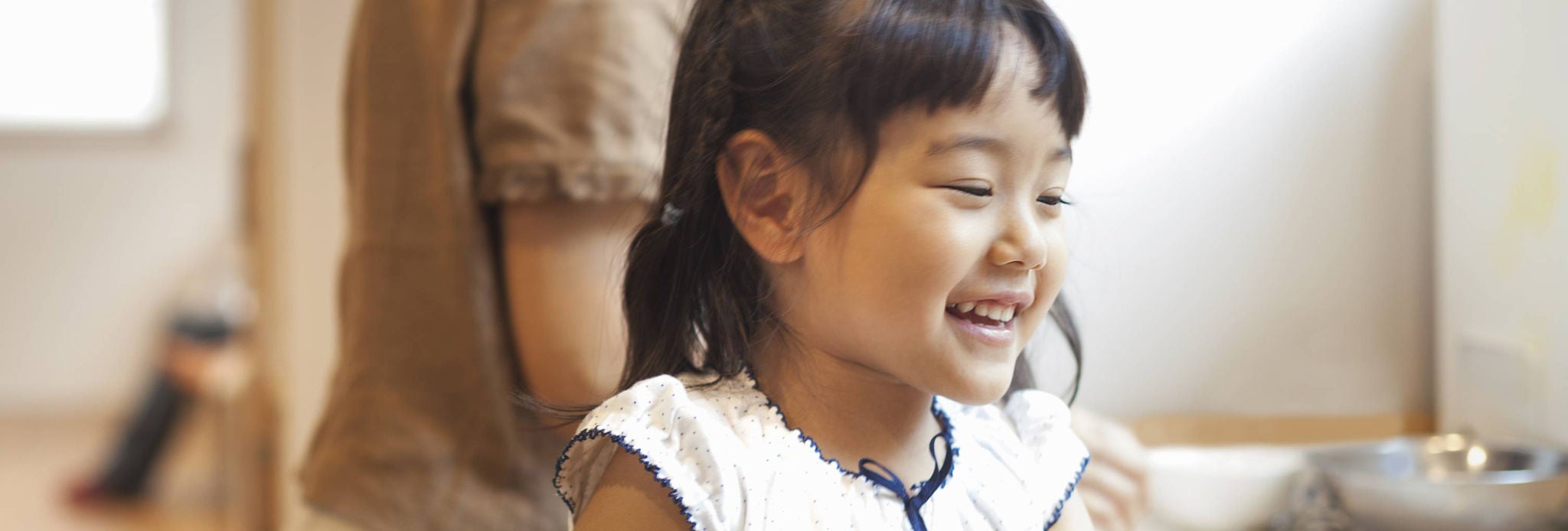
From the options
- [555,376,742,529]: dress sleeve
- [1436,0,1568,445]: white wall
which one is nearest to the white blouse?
[555,376,742,529]: dress sleeve

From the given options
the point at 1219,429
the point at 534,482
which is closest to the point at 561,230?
the point at 534,482

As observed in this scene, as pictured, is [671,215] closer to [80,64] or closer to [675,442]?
[675,442]

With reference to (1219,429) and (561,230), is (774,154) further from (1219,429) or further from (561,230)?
(1219,429)

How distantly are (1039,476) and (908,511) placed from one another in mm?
105

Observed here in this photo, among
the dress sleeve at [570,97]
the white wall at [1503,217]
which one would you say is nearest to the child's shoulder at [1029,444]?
the dress sleeve at [570,97]

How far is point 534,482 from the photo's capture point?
937 millimetres

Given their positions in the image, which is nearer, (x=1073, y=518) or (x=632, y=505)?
(x=632, y=505)

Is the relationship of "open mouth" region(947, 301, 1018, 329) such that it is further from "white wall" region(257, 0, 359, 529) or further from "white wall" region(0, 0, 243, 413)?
"white wall" region(0, 0, 243, 413)

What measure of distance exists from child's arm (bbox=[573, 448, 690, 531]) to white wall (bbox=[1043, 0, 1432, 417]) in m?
0.57

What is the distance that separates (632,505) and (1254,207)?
2.58 ft

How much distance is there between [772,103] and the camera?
1.94ft

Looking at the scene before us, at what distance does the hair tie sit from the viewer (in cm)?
64

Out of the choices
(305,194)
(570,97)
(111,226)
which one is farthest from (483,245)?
(111,226)

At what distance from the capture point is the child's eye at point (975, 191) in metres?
0.56
